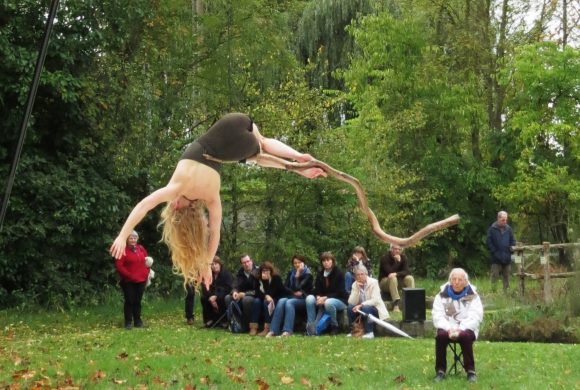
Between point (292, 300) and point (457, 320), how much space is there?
10.6 ft

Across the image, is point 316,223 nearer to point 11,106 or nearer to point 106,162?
point 106,162

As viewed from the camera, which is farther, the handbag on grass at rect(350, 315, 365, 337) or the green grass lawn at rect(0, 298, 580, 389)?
the handbag on grass at rect(350, 315, 365, 337)

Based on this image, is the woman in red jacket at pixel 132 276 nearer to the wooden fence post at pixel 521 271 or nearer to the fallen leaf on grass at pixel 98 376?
the fallen leaf on grass at pixel 98 376

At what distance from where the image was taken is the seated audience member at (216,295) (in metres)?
10.9

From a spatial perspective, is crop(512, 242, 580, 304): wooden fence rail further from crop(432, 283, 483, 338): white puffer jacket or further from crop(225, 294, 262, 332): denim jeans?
crop(432, 283, 483, 338): white puffer jacket

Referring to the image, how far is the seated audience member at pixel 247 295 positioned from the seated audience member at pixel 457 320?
11.4 ft

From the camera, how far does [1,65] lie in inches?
475

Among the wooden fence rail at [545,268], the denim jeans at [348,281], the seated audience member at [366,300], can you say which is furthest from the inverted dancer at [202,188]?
the wooden fence rail at [545,268]

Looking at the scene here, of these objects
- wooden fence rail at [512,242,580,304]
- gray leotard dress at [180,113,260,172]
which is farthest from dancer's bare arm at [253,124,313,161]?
wooden fence rail at [512,242,580,304]

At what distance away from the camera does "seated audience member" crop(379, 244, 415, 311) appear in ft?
35.5

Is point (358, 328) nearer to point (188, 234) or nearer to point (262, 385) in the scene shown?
point (262, 385)

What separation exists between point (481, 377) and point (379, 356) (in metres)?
1.24

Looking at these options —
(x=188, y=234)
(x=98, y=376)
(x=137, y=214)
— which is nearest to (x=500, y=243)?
(x=98, y=376)

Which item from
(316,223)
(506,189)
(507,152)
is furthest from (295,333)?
(507,152)
